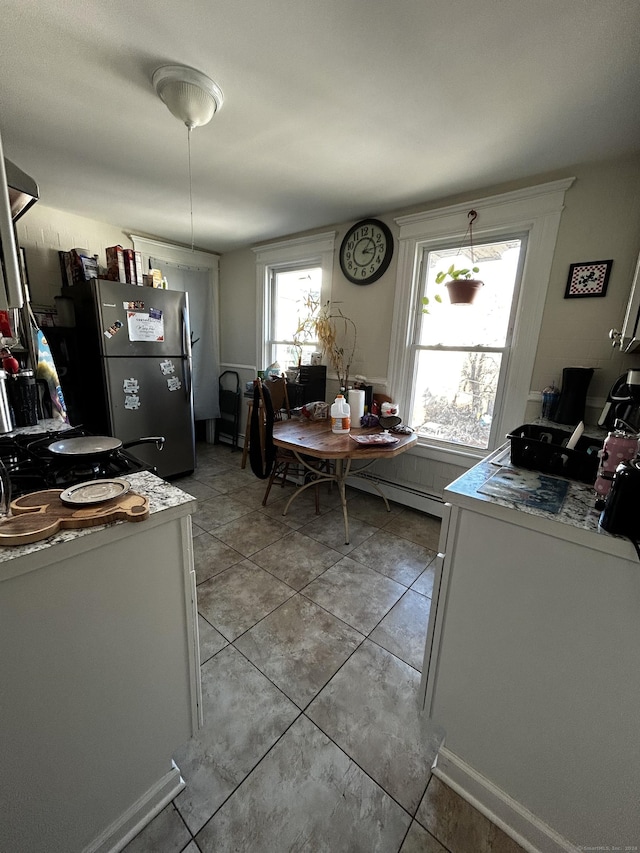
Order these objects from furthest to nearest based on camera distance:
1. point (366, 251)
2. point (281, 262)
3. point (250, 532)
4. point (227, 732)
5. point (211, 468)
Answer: point (211, 468), point (281, 262), point (366, 251), point (250, 532), point (227, 732)

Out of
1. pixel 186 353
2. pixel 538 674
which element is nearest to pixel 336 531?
pixel 538 674

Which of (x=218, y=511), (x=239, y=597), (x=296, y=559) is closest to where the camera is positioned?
(x=239, y=597)

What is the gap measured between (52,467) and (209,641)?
105 cm

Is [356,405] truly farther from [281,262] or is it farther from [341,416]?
[281,262]

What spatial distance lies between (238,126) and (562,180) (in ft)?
6.06

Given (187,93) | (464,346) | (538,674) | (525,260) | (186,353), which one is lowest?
(538,674)

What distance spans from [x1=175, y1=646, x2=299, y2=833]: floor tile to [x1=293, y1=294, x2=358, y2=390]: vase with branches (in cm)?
220

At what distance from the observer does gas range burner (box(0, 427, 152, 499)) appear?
904 millimetres

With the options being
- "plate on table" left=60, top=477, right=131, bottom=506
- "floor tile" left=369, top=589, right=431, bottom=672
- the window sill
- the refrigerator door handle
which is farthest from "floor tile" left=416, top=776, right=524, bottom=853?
the refrigerator door handle

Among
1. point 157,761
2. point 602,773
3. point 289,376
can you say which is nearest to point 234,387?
point 289,376

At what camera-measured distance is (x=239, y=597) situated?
1766 mm

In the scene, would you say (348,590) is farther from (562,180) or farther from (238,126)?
(562,180)

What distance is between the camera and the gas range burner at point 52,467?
0.90 m

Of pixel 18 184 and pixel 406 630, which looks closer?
pixel 18 184
